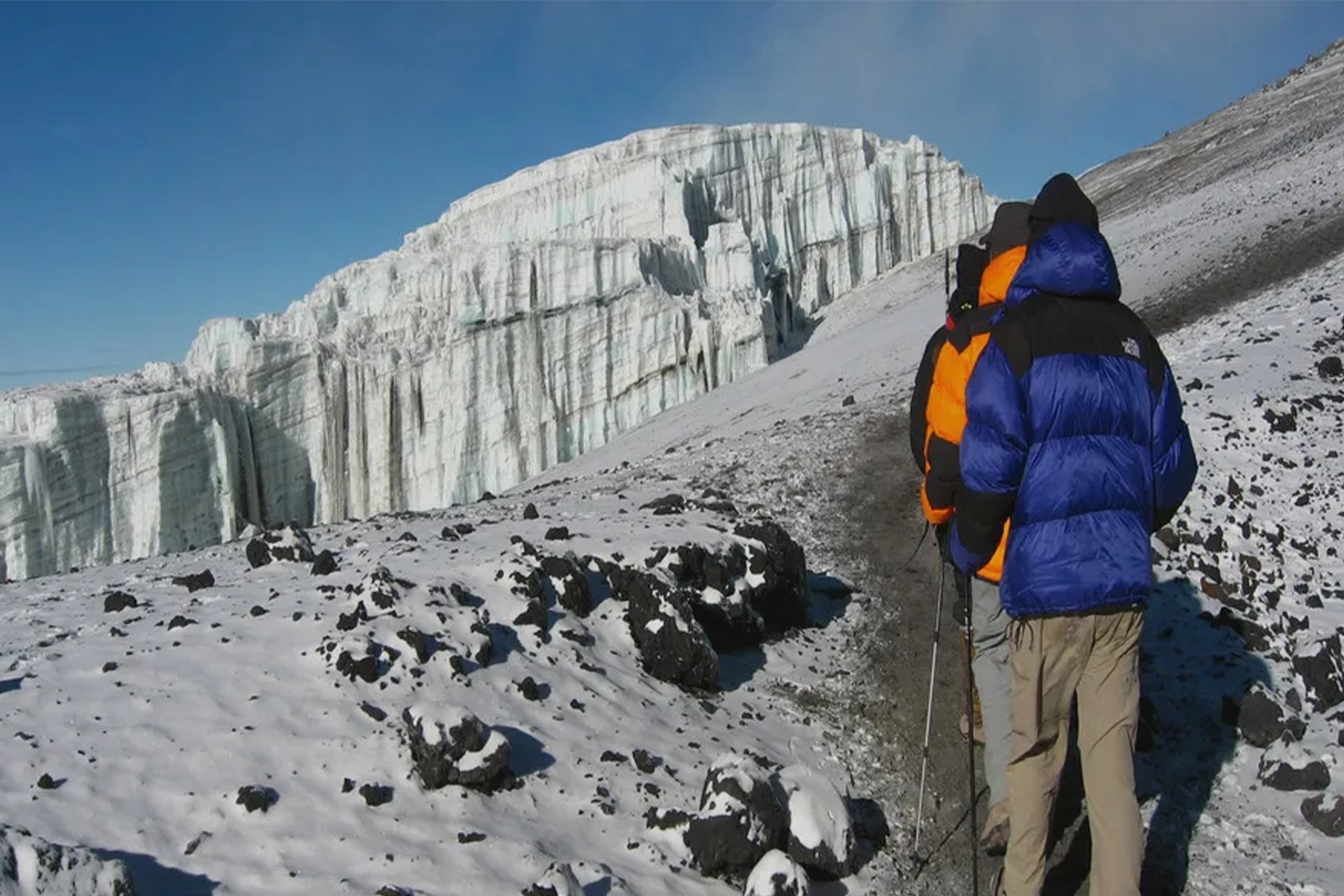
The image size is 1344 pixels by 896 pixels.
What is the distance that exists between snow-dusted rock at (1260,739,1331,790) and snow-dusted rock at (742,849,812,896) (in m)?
3.34

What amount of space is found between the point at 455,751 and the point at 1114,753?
12.3 feet

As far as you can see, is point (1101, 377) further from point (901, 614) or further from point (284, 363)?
point (284, 363)

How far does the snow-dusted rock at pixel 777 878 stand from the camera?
5.27 meters

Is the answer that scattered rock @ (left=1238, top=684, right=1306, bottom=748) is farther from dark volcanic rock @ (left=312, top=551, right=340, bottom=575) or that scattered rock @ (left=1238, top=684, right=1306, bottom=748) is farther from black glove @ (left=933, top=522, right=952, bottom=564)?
dark volcanic rock @ (left=312, top=551, right=340, bottom=575)

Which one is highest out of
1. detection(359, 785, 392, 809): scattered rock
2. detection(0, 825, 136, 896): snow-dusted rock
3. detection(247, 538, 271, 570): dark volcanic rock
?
detection(247, 538, 271, 570): dark volcanic rock

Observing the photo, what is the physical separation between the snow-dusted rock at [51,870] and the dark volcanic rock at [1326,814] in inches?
259

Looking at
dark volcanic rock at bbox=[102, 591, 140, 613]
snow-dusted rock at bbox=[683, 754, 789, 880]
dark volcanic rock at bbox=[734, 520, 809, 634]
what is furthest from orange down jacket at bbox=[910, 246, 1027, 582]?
dark volcanic rock at bbox=[102, 591, 140, 613]

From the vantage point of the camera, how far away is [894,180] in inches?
2245

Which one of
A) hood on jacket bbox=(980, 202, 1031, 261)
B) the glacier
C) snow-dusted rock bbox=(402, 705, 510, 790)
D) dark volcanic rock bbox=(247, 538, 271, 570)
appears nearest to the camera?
hood on jacket bbox=(980, 202, 1031, 261)

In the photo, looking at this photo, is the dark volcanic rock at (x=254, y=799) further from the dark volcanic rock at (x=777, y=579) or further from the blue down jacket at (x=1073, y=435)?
the dark volcanic rock at (x=777, y=579)

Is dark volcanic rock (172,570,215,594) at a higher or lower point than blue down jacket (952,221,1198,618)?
Result: lower

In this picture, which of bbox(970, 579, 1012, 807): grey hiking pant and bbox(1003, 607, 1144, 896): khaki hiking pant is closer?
bbox(1003, 607, 1144, 896): khaki hiking pant

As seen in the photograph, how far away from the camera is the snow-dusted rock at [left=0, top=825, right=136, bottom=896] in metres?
4.13

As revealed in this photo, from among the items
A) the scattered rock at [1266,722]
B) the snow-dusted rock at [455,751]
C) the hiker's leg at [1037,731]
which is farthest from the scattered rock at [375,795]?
the scattered rock at [1266,722]
